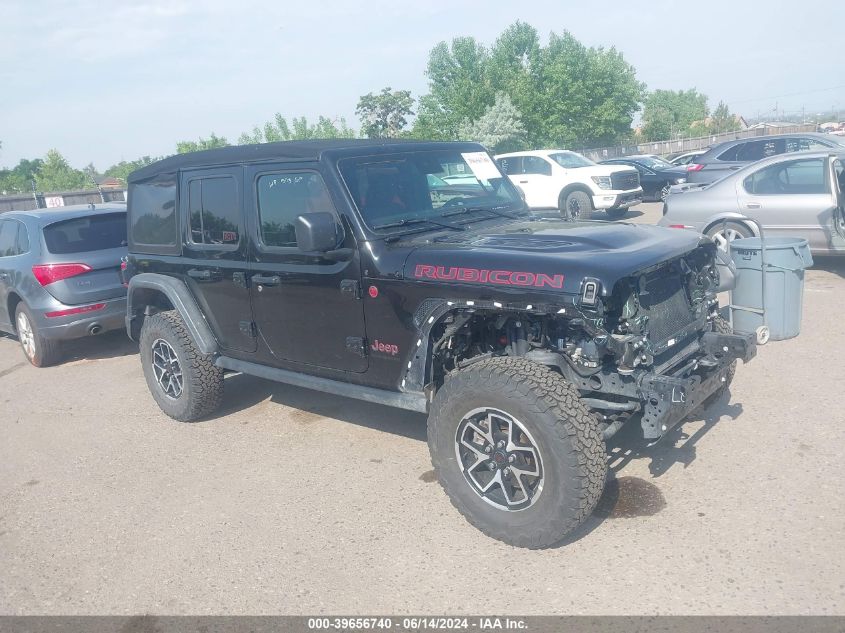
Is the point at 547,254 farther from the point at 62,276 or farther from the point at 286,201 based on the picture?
the point at 62,276

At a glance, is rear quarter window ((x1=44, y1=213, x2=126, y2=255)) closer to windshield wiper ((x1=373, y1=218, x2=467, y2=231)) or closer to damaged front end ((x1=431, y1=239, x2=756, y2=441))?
windshield wiper ((x1=373, y1=218, x2=467, y2=231))

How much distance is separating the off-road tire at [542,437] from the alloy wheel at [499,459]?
0.04 metres

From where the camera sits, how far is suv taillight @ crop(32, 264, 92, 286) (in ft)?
24.8

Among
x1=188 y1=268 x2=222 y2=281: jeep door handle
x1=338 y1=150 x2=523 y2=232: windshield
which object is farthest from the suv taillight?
x1=338 y1=150 x2=523 y2=232: windshield

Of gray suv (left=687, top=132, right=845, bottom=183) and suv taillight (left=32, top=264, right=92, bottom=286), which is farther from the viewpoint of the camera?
gray suv (left=687, top=132, right=845, bottom=183)

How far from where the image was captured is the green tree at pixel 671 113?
81.4 meters

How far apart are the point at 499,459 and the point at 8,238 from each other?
7196mm

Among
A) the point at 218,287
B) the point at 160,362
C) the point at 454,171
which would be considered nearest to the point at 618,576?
the point at 454,171

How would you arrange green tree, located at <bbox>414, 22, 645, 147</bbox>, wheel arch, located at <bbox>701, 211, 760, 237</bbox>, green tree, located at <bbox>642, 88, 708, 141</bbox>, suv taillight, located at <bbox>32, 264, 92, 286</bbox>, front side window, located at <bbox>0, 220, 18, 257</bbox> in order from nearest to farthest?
suv taillight, located at <bbox>32, 264, 92, 286</bbox>, front side window, located at <bbox>0, 220, 18, 257</bbox>, wheel arch, located at <bbox>701, 211, 760, 237</bbox>, green tree, located at <bbox>414, 22, 645, 147</bbox>, green tree, located at <bbox>642, 88, 708, 141</bbox>

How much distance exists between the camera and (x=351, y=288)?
429 cm

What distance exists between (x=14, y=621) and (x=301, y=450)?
208cm

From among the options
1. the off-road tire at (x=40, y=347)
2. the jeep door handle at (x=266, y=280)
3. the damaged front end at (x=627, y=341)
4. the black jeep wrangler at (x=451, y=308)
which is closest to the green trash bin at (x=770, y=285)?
the black jeep wrangler at (x=451, y=308)

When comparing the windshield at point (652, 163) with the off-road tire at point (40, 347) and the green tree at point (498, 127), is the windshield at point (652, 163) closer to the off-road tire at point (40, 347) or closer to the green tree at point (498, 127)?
the off-road tire at point (40, 347)

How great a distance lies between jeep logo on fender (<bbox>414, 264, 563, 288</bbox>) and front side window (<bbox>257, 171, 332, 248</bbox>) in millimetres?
877
